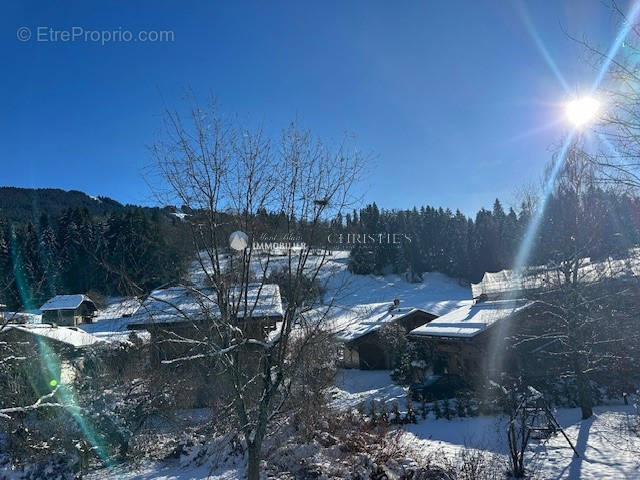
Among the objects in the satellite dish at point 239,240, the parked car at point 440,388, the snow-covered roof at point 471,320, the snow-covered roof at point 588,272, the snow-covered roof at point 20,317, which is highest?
the satellite dish at point 239,240

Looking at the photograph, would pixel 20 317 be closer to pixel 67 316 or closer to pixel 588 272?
pixel 588 272

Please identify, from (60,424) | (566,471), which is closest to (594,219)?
(566,471)

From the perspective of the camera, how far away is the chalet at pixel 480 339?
62.1ft

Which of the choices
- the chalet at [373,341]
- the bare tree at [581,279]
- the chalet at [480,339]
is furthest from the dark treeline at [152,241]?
the chalet at [373,341]

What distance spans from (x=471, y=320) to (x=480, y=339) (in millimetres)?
1794

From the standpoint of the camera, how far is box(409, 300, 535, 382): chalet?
1894 cm

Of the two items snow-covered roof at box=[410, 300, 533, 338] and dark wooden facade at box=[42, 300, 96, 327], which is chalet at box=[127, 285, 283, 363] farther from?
dark wooden facade at box=[42, 300, 96, 327]

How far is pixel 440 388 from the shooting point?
18297 mm

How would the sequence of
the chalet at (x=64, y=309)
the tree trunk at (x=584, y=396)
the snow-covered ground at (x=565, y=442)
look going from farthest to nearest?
1. the chalet at (x=64, y=309)
2. the tree trunk at (x=584, y=396)
3. the snow-covered ground at (x=565, y=442)

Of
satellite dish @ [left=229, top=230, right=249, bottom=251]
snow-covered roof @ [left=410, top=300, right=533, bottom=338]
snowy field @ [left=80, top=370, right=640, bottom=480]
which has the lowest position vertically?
snowy field @ [left=80, top=370, right=640, bottom=480]

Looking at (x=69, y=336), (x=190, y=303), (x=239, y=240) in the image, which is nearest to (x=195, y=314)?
(x=190, y=303)

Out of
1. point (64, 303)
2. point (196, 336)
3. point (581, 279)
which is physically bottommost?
point (64, 303)

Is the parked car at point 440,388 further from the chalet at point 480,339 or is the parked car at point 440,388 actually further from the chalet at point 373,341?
the chalet at point 373,341

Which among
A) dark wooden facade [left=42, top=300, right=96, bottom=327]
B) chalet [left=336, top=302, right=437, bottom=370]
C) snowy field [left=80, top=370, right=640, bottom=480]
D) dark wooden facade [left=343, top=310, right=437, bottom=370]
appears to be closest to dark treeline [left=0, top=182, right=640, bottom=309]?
snowy field [left=80, top=370, right=640, bottom=480]
